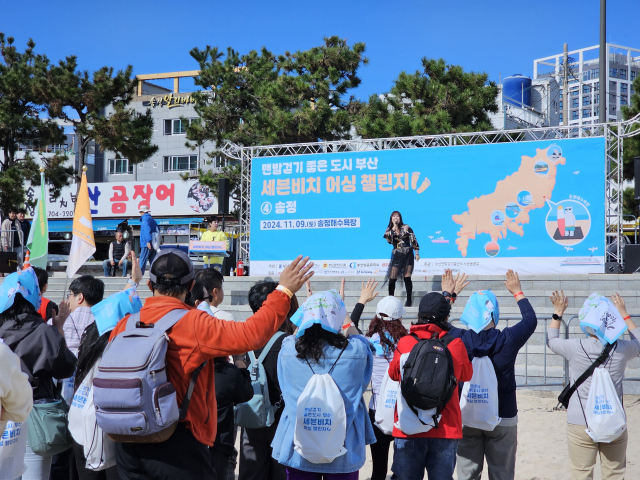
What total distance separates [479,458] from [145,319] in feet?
9.02

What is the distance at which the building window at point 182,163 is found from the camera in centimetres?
3297

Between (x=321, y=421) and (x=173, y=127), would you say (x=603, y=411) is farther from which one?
(x=173, y=127)

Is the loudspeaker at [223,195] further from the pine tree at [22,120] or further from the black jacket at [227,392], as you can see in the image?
the black jacket at [227,392]

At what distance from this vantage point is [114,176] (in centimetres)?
3428

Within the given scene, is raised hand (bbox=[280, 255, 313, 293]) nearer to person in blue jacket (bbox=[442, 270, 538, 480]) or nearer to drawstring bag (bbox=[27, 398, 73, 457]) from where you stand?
A: person in blue jacket (bbox=[442, 270, 538, 480])

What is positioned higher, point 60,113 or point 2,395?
point 60,113

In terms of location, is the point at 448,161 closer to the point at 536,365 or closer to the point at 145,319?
the point at 536,365

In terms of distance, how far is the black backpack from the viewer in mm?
3301

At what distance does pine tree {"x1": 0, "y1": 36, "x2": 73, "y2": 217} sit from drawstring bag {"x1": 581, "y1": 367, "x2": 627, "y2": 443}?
59.6ft

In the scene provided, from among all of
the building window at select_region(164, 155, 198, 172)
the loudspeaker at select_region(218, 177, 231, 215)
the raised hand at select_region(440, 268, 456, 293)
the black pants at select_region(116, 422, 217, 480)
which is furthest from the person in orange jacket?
the building window at select_region(164, 155, 198, 172)

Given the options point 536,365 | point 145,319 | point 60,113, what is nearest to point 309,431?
point 145,319

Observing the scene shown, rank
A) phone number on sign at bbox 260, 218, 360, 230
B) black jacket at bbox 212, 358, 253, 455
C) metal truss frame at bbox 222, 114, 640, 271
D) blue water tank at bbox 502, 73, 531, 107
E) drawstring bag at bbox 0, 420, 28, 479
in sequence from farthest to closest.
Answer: blue water tank at bbox 502, 73, 531, 107 → phone number on sign at bbox 260, 218, 360, 230 → metal truss frame at bbox 222, 114, 640, 271 → black jacket at bbox 212, 358, 253, 455 → drawstring bag at bbox 0, 420, 28, 479

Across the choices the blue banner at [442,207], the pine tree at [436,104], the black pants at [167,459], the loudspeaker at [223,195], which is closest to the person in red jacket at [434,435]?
the black pants at [167,459]

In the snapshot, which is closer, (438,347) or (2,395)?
(2,395)
